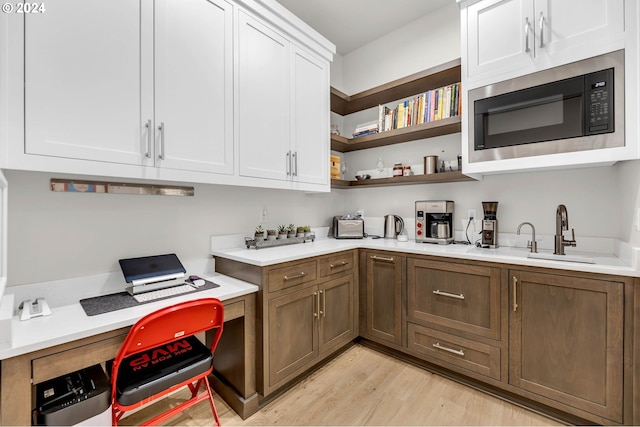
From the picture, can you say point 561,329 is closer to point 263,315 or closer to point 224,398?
point 263,315

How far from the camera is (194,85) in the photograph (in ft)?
5.35

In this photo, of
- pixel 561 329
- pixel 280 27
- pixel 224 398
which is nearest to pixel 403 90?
pixel 280 27

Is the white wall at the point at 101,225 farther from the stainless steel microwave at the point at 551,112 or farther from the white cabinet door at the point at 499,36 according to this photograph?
the white cabinet door at the point at 499,36

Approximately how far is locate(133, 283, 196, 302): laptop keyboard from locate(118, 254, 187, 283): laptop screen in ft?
0.30

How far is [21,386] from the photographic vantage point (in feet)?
3.25

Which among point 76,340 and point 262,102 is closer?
point 76,340

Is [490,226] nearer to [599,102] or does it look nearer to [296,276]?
[599,102]

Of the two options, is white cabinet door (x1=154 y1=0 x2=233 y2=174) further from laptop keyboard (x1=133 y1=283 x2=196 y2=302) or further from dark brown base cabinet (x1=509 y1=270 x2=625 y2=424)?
dark brown base cabinet (x1=509 y1=270 x2=625 y2=424)

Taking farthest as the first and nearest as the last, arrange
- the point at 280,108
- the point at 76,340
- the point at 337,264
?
1. the point at 337,264
2. the point at 280,108
3. the point at 76,340

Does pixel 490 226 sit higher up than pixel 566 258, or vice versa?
pixel 490 226

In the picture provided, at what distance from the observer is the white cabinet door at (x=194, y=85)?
1506 millimetres

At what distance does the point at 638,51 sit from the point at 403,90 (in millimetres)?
1510

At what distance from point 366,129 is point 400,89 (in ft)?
1.63

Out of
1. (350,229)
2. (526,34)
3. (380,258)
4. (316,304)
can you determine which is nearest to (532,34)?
(526,34)
